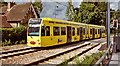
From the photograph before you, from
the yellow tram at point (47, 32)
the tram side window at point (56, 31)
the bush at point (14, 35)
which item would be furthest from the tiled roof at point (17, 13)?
the tram side window at point (56, 31)

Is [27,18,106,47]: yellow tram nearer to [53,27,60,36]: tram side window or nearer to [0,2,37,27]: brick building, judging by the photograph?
[53,27,60,36]: tram side window

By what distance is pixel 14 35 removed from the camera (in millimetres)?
20016

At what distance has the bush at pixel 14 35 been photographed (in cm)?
1885

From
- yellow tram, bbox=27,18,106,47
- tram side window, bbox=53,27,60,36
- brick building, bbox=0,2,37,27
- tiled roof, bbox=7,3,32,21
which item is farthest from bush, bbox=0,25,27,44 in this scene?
tiled roof, bbox=7,3,32,21

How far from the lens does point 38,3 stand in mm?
71688

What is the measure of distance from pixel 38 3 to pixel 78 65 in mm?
67999

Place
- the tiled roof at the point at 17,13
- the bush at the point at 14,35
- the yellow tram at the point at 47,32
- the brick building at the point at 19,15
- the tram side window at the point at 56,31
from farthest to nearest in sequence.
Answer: the tiled roof at the point at 17,13 < the brick building at the point at 19,15 < the bush at the point at 14,35 < the tram side window at the point at 56,31 < the yellow tram at the point at 47,32

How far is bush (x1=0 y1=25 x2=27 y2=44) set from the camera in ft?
61.8

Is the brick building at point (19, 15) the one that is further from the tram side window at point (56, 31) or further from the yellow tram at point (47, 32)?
the tram side window at point (56, 31)

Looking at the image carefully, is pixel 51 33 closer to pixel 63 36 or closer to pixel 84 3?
pixel 63 36

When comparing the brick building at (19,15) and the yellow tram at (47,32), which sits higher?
the brick building at (19,15)

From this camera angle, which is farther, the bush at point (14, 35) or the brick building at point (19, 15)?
the brick building at point (19, 15)

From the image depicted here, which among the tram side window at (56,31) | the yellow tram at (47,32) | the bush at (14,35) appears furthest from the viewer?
the bush at (14,35)

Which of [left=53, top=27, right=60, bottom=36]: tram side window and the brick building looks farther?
the brick building
